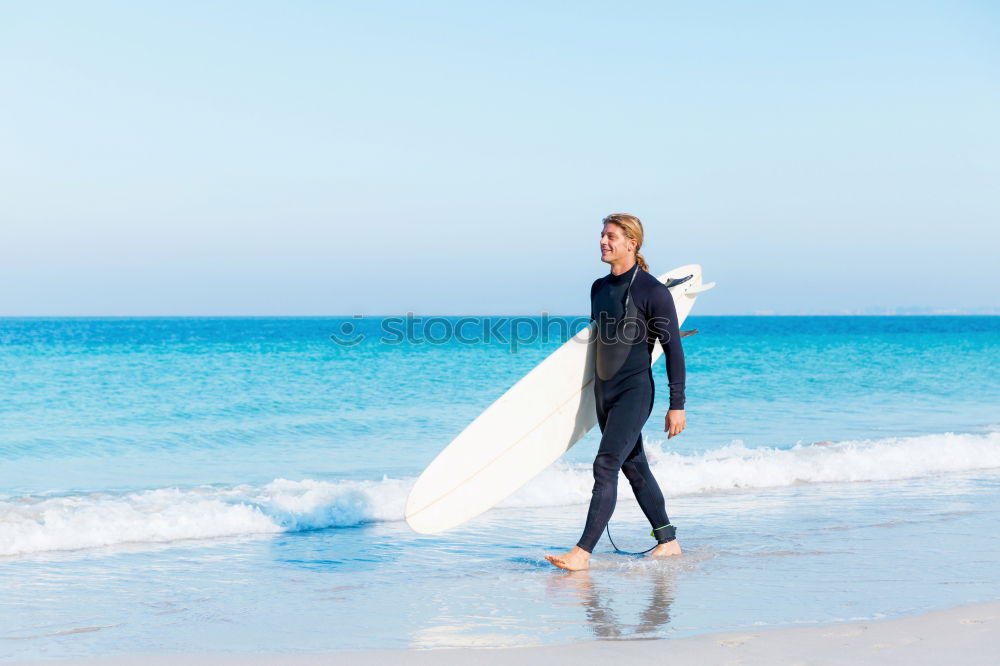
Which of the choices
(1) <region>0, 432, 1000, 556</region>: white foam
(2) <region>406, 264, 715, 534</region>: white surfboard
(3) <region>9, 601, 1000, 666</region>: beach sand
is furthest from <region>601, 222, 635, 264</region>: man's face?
(1) <region>0, 432, 1000, 556</region>: white foam

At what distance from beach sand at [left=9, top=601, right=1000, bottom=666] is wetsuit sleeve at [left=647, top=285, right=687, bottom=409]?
1319 mm

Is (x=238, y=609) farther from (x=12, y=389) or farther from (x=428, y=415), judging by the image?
(x=12, y=389)

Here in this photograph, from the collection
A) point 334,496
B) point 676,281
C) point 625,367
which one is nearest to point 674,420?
point 625,367

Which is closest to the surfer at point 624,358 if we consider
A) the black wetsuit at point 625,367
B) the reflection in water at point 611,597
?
→ the black wetsuit at point 625,367

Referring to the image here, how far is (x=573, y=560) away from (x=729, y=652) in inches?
52.9

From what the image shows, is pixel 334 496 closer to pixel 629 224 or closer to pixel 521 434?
pixel 521 434

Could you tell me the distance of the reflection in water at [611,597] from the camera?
319 centimetres

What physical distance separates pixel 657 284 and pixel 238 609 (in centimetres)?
236

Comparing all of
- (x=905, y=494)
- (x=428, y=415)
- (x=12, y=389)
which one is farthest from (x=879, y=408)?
(x=12, y=389)

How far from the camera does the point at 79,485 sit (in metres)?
7.50

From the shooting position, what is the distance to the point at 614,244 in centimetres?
414

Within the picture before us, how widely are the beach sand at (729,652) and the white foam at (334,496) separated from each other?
7.98 feet

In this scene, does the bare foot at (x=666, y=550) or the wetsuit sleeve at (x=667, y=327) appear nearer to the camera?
the wetsuit sleeve at (x=667, y=327)

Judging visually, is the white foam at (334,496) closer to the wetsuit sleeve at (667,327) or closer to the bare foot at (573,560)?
the bare foot at (573,560)
